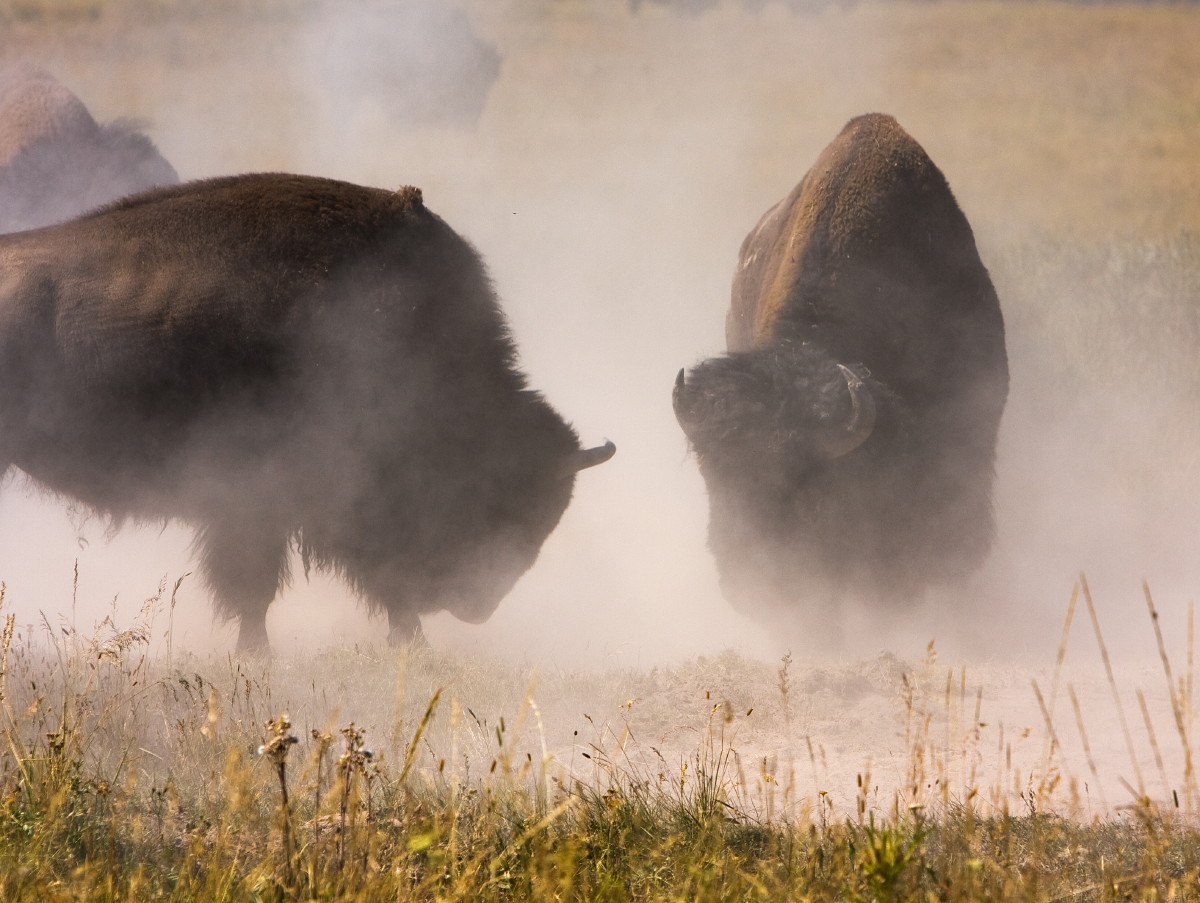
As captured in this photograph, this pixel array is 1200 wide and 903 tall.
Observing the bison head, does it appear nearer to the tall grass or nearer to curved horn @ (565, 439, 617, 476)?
curved horn @ (565, 439, 617, 476)

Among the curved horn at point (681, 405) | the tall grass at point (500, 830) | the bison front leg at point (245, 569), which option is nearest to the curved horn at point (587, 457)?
the curved horn at point (681, 405)

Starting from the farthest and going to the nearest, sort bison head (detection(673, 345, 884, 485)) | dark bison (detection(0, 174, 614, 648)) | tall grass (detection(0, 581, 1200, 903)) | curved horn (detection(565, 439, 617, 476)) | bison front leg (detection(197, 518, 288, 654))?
1. curved horn (detection(565, 439, 617, 476))
2. bison front leg (detection(197, 518, 288, 654))
3. bison head (detection(673, 345, 884, 485))
4. dark bison (detection(0, 174, 614, 648))
5. tall grass (detection(0, 581, 1200, 903))

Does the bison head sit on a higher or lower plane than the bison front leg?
higher

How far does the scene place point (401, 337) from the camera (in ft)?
18.6

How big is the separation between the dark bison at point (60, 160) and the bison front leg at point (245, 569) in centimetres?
392

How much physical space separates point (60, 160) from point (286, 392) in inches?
199

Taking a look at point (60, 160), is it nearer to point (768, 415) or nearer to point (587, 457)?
point (587, 457)

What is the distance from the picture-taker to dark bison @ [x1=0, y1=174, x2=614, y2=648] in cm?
523

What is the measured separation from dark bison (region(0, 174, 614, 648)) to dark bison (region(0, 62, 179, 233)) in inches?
143

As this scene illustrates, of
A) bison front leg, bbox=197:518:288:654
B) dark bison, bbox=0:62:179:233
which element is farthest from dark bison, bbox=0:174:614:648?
dark bison, bbox=0:62:179:233

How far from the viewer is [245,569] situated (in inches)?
234

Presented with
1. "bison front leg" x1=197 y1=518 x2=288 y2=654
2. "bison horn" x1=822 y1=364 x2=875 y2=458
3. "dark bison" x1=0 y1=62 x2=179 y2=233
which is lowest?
"bison front leg" x1=197 y1=518 x2=288 y2=654

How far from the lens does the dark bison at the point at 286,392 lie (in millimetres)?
5227

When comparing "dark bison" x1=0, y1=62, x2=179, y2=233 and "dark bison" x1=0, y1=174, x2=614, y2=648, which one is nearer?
"dark bison" x1=0, y1=174, x2=614, y2=648
